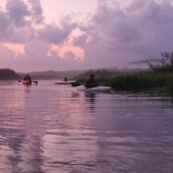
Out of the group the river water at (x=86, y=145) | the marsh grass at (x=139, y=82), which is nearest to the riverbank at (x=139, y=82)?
the marsh grass at (x=139, y=82)

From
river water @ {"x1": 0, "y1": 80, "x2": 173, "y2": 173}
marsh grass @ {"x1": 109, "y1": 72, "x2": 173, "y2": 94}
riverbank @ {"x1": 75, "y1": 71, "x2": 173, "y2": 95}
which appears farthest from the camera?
marsh grass @ {"x1": 109, "y1": 72, "x2": 173, "y2": 94}

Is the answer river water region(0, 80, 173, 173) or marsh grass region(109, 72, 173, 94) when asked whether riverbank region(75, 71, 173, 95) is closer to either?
marsh grass region(109, 72, 173, 94)

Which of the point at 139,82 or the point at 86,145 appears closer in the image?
the point at 86,145

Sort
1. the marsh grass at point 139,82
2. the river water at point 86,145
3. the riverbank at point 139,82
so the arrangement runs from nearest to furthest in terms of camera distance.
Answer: the river water at point 86,145, the riverbank at point 139,82, the marsh grass at point 139,82

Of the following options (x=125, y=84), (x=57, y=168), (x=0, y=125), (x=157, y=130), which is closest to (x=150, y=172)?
(x=57, y=168)

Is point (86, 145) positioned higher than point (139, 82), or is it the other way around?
point (139, 82)

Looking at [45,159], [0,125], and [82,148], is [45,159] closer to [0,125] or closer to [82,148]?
[82,148]

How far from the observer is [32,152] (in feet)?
32.3

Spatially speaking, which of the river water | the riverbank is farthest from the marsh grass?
the river water

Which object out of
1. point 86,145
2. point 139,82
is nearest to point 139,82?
point 139,82

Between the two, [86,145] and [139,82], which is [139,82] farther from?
[86,145]

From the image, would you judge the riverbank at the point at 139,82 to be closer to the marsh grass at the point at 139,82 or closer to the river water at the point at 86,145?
the marsh grass at the point at 139,82

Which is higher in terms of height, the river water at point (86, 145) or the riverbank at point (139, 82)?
the riverbank at point (139, 82)

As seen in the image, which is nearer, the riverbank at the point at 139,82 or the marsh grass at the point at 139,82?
the riverbank at the point at 139,82
